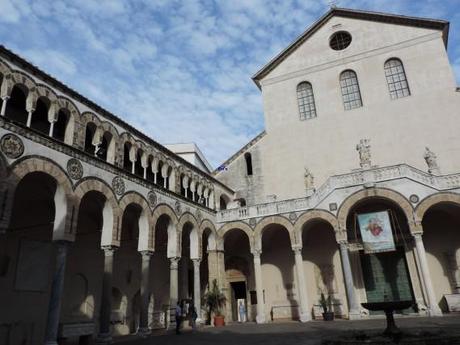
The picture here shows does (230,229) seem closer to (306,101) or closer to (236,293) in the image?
(236,293)

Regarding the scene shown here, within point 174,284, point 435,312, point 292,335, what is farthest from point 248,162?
point 292,335

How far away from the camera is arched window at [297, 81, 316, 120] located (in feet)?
82.8

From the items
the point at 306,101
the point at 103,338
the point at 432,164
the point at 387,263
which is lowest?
the point at 103,338

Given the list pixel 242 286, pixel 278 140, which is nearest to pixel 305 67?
pixel 278 140

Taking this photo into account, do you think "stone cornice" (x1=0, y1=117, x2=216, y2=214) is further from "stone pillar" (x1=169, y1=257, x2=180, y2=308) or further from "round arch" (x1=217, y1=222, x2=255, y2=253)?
"round arch" (x1=217, y1=222, x2=255, y2=253)

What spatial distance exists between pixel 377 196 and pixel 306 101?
9.74 m

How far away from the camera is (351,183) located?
61.5ft

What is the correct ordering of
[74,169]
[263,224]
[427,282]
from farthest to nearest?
1. [263,224]
2. [427,282]
3. [74,169]

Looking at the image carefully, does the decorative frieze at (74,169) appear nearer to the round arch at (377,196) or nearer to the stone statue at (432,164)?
the round arch at (377,196)

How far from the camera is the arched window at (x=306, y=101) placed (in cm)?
2522

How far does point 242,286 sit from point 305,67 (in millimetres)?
15534

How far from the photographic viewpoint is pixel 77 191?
12.5 m

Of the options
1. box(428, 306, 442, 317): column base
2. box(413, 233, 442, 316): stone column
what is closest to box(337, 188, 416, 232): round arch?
box(413, 233, 442, 316): stone column

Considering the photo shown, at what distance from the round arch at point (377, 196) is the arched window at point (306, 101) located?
8282mm
